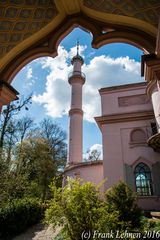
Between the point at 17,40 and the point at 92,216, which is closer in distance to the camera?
the point at 17,40

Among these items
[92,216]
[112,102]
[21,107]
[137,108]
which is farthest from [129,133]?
[92,216]

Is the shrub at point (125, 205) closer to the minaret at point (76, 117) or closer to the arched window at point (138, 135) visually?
the arched window at point (138, 135)

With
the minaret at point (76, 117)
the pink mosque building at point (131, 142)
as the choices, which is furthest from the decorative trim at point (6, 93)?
the minaret at point (76, 117)

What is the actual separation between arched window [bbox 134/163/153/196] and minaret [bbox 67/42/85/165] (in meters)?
9.14

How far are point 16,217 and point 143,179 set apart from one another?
8.81 m

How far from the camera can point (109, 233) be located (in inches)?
161

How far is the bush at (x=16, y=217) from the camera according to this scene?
9494 millimetres

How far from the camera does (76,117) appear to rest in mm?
24281

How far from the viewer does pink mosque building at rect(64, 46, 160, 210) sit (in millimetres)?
13375

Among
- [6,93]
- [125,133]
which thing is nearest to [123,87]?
[125,133]

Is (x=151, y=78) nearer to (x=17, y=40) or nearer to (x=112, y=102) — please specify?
(x=17, y=40)

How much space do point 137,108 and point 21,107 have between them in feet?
32.8

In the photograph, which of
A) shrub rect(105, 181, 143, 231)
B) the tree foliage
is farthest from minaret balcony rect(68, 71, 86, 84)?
shrub rect(105, 181, 143, 231)

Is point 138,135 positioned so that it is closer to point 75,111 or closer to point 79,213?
point 75,111
